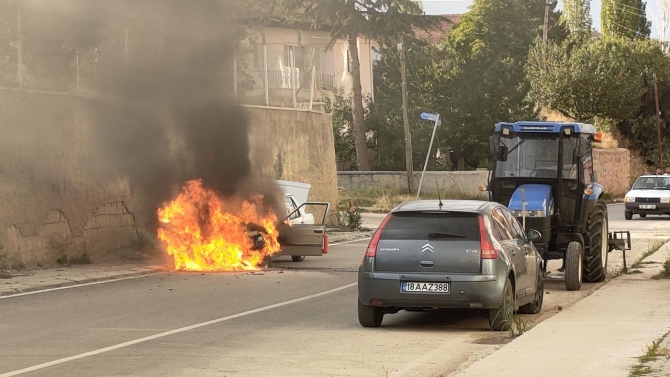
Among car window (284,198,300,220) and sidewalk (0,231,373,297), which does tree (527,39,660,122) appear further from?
sidewalk (0,231,373,297)

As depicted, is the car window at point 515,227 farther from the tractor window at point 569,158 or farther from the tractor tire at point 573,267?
the tractor window at point 569,158

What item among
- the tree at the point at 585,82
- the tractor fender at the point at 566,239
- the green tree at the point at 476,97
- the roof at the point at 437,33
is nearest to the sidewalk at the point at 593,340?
the tractor fender at the point at 566,239

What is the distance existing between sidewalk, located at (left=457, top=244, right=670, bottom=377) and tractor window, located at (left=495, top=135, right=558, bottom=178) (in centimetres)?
278

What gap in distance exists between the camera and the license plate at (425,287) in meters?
12.7

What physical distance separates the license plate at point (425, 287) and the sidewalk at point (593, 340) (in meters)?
1.06

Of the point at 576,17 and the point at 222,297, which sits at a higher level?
the point at 576,17

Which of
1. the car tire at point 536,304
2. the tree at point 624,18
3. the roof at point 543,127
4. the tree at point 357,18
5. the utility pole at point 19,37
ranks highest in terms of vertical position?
the tree at point 624,18

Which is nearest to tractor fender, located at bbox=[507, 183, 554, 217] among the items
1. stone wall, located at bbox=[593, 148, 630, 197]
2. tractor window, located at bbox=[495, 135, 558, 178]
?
tractor window, located at bbox=[495, 135, 558, 178]

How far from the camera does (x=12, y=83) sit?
21109 millimetres

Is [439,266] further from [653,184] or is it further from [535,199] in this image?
[653,184]

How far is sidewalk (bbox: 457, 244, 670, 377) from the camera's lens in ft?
32.1

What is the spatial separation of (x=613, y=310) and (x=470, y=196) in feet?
124

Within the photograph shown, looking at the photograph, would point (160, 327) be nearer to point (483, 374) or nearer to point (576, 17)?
point (483, 374)

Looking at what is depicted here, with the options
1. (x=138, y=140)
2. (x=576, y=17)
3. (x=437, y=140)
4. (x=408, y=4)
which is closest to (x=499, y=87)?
(x=437, y=140)
